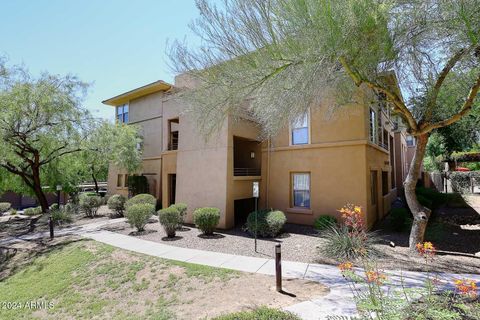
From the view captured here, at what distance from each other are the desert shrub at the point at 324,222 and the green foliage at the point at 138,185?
1302 centimetres

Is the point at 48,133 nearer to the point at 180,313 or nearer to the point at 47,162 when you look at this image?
the point at 47,162

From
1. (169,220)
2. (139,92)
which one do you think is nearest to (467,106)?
(169,220)

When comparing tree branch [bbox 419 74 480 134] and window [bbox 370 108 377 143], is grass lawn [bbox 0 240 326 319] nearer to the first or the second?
tree branch [bbox 419 74 480 134]

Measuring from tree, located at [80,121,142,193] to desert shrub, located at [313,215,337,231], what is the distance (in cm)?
1297

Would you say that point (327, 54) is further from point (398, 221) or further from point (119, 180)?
point (119, 180)

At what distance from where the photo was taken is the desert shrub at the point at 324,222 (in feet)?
37.0

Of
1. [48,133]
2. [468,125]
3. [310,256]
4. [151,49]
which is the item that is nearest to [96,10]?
[151,49]

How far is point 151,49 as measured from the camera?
10.4 meters

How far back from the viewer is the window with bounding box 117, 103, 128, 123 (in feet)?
79.6

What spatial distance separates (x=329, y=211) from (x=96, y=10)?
12174mm

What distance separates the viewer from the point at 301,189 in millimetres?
13289

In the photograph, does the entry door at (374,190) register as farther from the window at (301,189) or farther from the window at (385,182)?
the window at (301,189)

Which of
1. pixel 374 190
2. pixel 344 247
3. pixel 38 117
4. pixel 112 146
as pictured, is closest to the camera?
pixel 344 247

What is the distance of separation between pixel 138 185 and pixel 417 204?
17.0 meters
